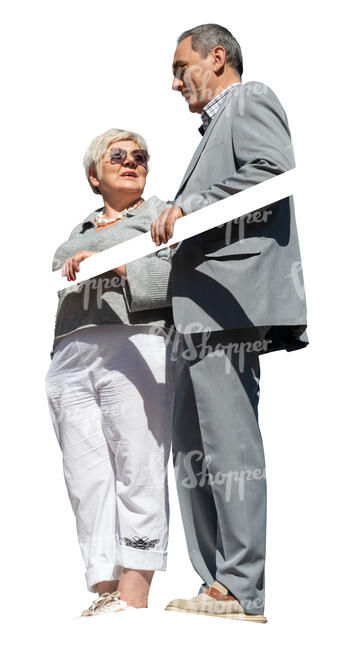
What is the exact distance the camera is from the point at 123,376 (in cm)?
481

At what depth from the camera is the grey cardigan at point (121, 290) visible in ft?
15.6

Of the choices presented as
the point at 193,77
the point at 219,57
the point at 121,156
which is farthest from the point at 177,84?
the point at 121,156

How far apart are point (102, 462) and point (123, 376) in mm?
365

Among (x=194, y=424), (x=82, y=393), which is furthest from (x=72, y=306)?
(x=194, y=424)

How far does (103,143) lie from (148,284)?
72 centimetres

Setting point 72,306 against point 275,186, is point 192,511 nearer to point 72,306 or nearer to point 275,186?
point 72,306

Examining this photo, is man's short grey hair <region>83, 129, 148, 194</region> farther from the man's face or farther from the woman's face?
the man's face

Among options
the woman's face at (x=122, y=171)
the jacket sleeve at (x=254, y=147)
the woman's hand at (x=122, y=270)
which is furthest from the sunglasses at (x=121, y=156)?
the jacket sleeve at (x=254, y=147)

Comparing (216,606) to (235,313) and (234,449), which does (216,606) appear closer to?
(234,449)

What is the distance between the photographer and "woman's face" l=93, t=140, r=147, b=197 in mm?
5039

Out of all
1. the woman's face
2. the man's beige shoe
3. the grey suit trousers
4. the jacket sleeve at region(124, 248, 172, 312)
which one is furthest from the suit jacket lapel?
the man's beige shoe

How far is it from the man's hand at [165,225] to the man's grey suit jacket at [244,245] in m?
0.04

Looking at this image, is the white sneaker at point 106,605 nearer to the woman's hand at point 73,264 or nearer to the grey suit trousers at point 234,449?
the grey suit trousers at point 234,449

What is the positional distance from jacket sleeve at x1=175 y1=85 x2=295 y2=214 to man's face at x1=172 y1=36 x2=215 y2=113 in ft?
0.72
